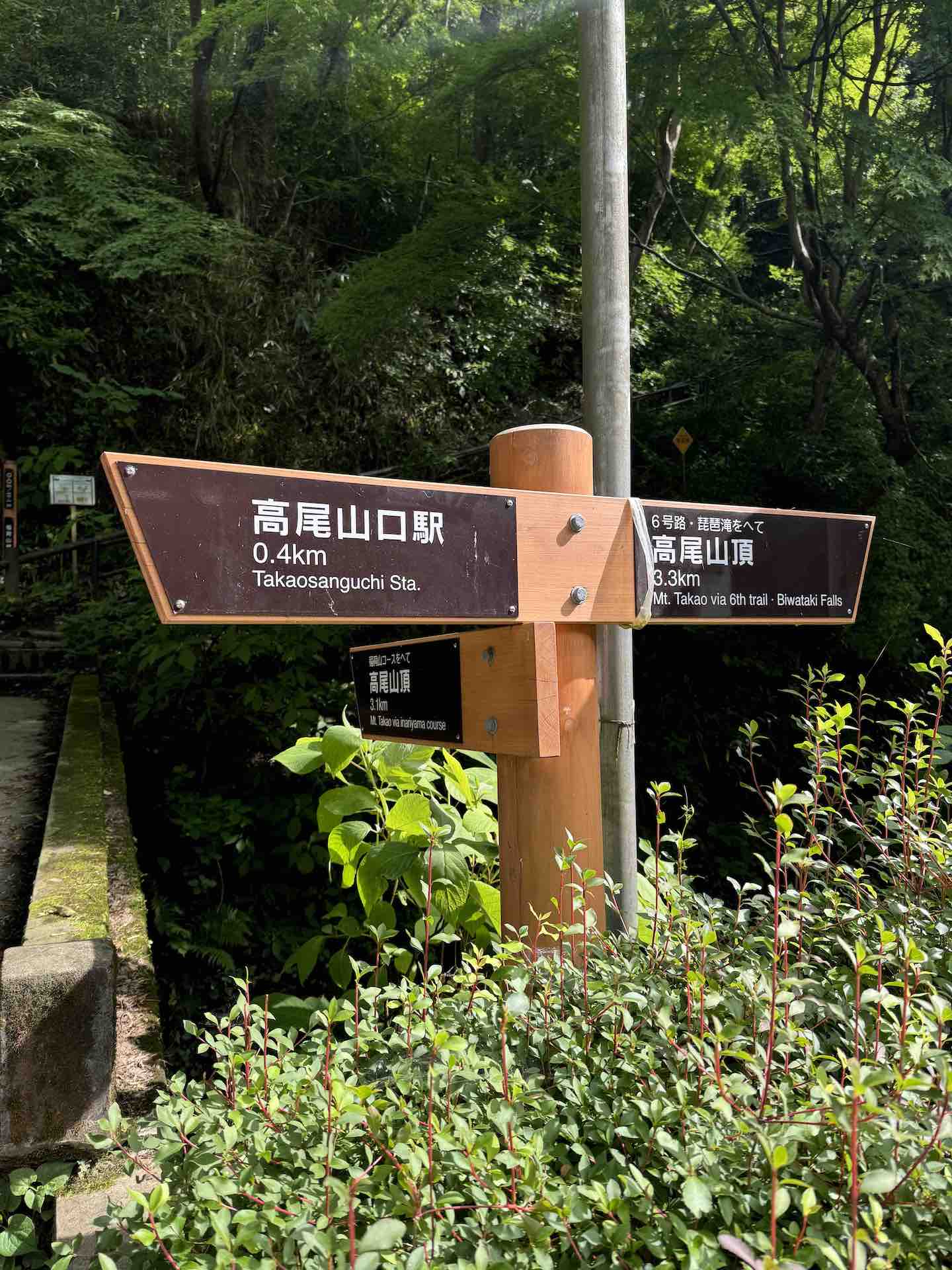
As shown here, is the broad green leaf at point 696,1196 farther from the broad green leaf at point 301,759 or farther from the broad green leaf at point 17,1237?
the broad green leaf at point 301,759

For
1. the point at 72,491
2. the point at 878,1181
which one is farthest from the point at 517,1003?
Answer: the point at 72,491

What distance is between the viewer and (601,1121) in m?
1.25

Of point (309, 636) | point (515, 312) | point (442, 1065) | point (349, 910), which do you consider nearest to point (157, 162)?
point (515, 312)

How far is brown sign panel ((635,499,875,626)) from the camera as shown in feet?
7.68

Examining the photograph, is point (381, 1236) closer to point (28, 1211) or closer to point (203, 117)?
point (28, 1211)

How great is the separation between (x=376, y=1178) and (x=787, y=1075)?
0.55 m

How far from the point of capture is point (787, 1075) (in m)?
1.25

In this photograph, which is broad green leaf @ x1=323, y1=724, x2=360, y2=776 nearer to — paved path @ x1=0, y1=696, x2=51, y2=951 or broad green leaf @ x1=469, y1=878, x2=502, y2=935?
broad green leaf @ x1=469, y1=878, x2=502, y2=935

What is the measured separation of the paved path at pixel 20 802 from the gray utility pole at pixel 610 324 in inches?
75.8

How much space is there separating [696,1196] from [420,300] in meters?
8.40

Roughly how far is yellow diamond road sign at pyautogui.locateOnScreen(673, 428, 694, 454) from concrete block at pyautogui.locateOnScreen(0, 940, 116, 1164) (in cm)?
713

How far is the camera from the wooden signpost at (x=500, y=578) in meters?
1.74

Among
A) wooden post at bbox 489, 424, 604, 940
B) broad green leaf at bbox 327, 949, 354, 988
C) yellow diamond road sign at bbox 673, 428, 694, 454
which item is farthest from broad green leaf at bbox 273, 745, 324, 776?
yellow diamond road sign at bbox 673, 428, 694, 454

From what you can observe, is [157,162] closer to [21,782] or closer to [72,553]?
[72,553]
